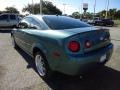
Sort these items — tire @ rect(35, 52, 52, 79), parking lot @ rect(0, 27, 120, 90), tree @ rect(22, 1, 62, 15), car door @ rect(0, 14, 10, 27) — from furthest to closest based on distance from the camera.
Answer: tree @ rect(22, 1, 62, 15) → car door @ rect(0, 14, 10, 27) → tire @ rect(35, 52, 52, 79) → parking lot @ rect(0, 27, 120, 90)

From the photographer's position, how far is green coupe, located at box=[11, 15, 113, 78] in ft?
12.4

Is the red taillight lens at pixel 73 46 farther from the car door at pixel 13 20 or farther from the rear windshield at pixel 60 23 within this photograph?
the car door at pixel 13 20

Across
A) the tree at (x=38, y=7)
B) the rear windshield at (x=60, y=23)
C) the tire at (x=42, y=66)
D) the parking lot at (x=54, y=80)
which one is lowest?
the parking lot at (x=54, y=80)

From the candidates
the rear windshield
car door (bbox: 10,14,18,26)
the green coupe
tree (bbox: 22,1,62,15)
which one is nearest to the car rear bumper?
the green coupe

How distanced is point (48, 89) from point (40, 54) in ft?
3.02

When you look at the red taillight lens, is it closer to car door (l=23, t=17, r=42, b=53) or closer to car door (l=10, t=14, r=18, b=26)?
car door (l=23, t=17, r=42, b=53)

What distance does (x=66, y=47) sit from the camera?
12.3ft

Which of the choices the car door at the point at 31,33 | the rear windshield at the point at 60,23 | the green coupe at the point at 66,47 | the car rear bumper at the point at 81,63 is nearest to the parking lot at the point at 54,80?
the green coupe at the point at 66,47

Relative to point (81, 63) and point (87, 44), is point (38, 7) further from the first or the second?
point (81, 63)

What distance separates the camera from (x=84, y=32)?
3.99 metres

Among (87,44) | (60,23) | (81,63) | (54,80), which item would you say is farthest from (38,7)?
(81,63)

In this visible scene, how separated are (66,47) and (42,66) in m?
1.26

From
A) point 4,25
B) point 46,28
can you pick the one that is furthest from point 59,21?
point 4,25

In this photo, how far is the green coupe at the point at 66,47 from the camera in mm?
3771
